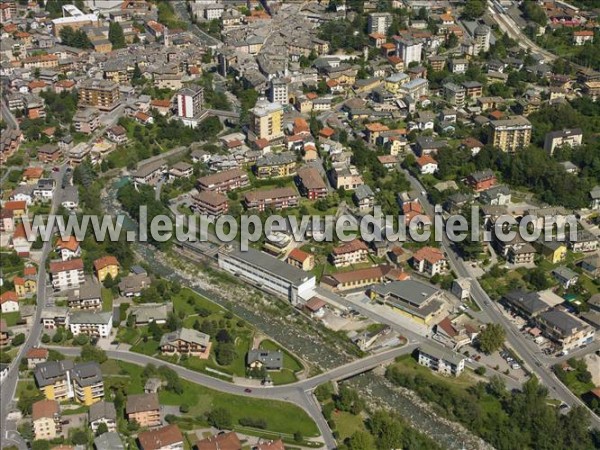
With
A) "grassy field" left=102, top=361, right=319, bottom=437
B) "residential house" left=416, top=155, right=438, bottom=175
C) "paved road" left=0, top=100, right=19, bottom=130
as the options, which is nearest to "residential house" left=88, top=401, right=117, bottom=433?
"grassy field" left=102, top=361, right=319, bottom=437

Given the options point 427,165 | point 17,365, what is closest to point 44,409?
point 17,365

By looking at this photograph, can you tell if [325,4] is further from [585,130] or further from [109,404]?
[109,404]

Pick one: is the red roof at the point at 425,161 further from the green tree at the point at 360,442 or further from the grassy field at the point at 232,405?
the green tree at the point at 360,442

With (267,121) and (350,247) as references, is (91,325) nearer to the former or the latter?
(350,247)

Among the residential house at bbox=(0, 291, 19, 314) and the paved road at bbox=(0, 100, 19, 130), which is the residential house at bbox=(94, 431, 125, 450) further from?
the paved road at bbox=(0, 100, 19, 130)

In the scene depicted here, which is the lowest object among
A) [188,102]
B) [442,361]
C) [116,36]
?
[442,361]

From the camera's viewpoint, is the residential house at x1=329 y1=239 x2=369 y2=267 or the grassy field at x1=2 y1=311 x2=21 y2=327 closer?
the grassy field at x1=2 y1=311 x2=21 y2=327
